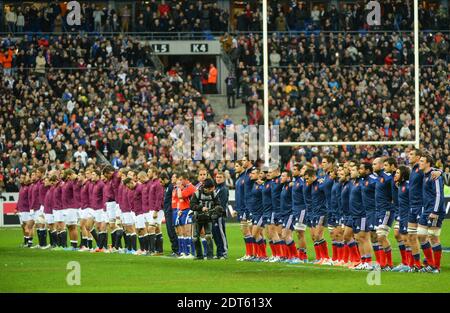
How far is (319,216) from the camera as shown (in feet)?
66.0

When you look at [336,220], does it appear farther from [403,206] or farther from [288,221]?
[403,206]

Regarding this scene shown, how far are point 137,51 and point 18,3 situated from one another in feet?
18.0

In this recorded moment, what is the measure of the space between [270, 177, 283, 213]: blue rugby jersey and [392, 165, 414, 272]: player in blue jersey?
3329 millimetres

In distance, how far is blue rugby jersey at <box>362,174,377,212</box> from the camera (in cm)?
1873

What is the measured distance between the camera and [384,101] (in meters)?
38.2

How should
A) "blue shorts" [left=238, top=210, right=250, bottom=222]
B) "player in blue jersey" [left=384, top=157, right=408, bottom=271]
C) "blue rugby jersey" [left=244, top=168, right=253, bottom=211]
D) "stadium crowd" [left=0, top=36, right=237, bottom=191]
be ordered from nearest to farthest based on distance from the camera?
1. "player in blue jersey" [left=384, top=157, right=408, bottom=271]
2. "blue rugby jersey" [left=244, top=168, right=253, bottom=211]
3. "blue shorts" [left=238, top=210, right=250, bottom=222]
4. "stadium crowd" [left=0, top=36, right=237, bottom=191]

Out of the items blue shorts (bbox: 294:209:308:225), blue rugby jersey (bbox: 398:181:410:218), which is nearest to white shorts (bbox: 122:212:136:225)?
blue shorts (bbox: 294:209:308:225)

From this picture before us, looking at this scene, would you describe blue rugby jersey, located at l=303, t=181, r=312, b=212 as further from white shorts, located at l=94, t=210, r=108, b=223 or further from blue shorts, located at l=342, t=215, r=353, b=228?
white shorts, located at l=94, t=210, r=108, b=223

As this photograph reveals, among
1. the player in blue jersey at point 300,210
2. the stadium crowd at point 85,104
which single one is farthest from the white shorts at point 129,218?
the stadium crowd at point 85,104

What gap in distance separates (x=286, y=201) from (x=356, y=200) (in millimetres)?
2212

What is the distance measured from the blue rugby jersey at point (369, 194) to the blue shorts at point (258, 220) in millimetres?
3224

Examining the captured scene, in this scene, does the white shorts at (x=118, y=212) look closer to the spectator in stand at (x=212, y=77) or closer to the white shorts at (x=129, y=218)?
the white shorts at (x=129, y=218)
